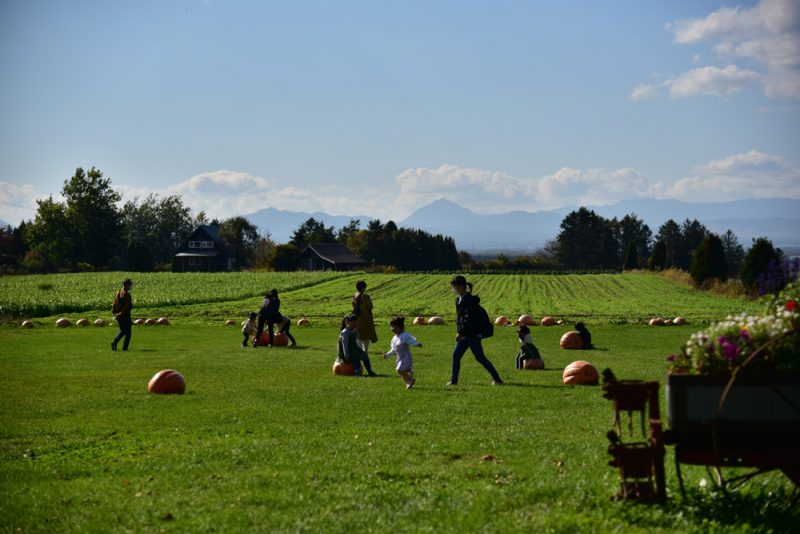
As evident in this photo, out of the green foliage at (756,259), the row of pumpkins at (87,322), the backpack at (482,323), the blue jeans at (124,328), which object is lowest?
the row of pumpkins at (87,322)

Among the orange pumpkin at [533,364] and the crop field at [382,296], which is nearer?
the orange pumpkin at [533,364]

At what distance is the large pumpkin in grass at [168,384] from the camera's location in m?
19.2

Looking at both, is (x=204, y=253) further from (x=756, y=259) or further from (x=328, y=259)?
(x=756, y=259)

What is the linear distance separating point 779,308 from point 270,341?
26452 millimetres

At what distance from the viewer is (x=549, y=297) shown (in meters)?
70.8

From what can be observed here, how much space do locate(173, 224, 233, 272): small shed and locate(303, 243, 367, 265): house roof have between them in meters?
20.4

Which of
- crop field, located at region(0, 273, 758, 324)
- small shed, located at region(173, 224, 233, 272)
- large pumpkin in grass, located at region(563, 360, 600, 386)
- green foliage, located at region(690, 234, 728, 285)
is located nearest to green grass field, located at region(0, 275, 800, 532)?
large pumpkin in grass, located at region(563, 360, 600, 386)

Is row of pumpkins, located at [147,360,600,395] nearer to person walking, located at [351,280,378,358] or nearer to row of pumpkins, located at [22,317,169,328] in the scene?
person walking, located at [351,280,378,358]

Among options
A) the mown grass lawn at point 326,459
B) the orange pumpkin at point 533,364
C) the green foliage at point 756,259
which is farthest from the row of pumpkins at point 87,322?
the green foliage at point 756,259

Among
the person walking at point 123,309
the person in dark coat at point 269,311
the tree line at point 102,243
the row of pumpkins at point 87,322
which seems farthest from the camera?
the tree line at point 102,243

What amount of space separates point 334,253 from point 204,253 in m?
26.5

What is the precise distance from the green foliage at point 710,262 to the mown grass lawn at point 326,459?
195ft

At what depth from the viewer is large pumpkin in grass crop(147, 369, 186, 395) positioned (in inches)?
755

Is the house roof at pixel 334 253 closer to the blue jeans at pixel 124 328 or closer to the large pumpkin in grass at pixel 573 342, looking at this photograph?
the blue jeans at pixel 124 328
